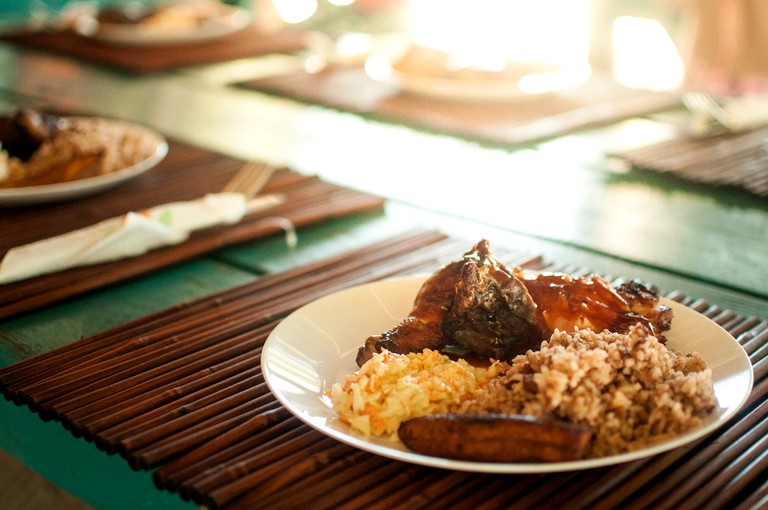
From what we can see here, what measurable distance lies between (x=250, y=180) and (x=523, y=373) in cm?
125

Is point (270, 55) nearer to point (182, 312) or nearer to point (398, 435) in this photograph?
point (182, 312)

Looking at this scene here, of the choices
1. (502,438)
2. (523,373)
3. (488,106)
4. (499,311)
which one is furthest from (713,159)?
(502,438)

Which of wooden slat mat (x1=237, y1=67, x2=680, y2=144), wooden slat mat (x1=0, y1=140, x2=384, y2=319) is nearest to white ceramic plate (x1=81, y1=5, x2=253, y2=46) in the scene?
wooden slat mat (x1=237, y1=67, x2=680, y2=144)

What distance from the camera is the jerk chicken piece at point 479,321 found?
3.71ft

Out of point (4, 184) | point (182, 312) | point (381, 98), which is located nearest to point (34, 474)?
point (182, 312)

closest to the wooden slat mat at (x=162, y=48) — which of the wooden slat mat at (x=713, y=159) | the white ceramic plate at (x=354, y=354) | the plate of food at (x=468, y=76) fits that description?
the plate of food at (x=468, y=76)

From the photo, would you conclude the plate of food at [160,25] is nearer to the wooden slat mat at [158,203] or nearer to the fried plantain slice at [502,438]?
the wooden slat mat at [158,203]

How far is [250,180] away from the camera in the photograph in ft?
6.89

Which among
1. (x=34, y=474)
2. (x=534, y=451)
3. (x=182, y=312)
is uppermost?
(x=534, y=451)

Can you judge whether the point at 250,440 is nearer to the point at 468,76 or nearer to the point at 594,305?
the point at 594,305

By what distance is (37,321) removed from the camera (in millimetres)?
1470

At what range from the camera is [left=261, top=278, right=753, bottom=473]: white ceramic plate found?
2.92 ft

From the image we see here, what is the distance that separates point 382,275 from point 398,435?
0.65 meters

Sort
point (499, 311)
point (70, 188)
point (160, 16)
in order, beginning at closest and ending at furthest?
1. point (499, 311)
2. point (70, 188)
3. point (160, 16)
